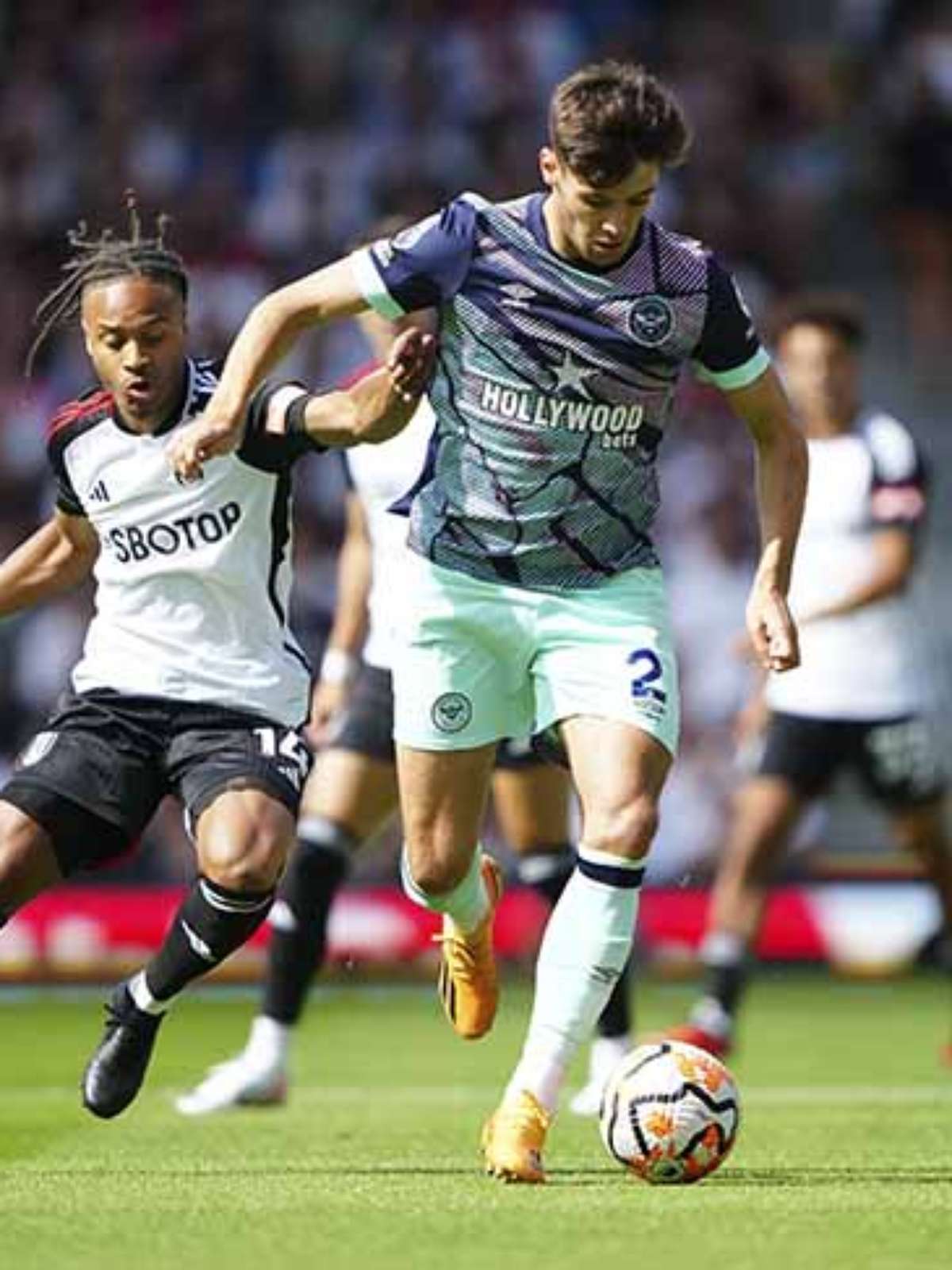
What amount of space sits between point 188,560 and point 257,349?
83cm

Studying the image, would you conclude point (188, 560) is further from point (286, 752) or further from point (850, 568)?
point (850, 568)

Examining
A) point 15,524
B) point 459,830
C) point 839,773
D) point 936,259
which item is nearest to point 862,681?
point 839,773

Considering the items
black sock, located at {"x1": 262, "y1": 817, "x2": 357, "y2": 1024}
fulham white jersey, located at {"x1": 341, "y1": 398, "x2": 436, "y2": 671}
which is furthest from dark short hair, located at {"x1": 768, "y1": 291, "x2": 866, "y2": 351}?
black sock, located at {"x1": 262, "y1": 817, "x2": 357, "y2": 1024}

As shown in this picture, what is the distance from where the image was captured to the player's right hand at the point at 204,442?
741cm

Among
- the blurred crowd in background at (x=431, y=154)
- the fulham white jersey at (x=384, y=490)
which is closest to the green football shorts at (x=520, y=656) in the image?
the fulham white jersey at (x=384, y=490)

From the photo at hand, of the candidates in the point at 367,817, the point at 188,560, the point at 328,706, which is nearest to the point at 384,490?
the point at 328,706

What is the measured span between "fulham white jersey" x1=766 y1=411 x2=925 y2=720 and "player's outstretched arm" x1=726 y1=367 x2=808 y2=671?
4009 mm

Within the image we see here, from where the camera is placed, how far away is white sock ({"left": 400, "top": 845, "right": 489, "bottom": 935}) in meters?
8.25

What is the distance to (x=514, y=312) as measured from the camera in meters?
7.71

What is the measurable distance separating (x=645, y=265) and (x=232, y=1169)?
2372 mm

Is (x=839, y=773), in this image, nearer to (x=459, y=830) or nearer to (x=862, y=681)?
(x=862, y=681)

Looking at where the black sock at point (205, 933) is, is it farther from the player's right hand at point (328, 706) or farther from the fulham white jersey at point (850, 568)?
the fulham white jersey at point (850, 568)

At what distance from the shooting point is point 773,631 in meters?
7.67

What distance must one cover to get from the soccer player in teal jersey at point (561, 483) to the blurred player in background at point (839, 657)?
3869 mm
